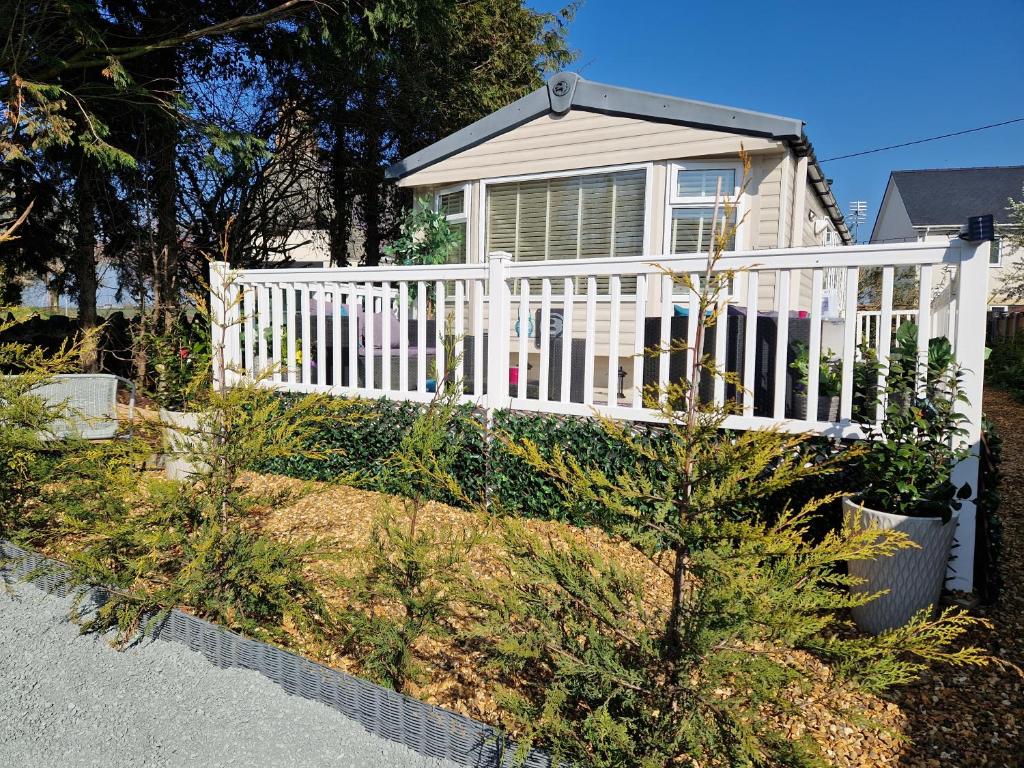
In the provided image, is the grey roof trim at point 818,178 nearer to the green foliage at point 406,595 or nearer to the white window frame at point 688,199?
the white window frame at point 688,199

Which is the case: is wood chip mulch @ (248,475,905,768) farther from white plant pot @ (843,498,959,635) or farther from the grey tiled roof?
the grey tiled roof

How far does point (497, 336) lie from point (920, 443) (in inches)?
92.0

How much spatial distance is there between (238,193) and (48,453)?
7.48 meters

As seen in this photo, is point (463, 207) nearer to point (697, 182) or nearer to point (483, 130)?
point (483, 130)

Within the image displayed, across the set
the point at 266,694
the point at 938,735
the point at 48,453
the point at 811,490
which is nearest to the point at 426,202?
the point at 48,453

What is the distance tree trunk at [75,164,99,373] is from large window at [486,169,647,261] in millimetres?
→ 4605

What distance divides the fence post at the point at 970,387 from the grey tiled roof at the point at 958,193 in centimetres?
2680

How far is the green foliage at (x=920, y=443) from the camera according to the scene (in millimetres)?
2791

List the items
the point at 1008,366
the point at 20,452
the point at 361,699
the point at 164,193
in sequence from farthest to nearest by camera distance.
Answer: the point at 1008,366, the point at 164,193, the point at 20,452, the point at 361,699

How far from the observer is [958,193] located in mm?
26891

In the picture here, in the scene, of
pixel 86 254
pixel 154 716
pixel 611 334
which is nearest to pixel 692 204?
pixel 611 334

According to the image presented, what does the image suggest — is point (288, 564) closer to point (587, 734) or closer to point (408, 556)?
point (408, 556)

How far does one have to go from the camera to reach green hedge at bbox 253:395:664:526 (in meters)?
3.83

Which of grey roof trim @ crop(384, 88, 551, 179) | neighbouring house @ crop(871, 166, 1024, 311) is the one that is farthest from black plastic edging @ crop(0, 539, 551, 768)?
neighbouring house @ crop(871, 166, 1024, 311)
